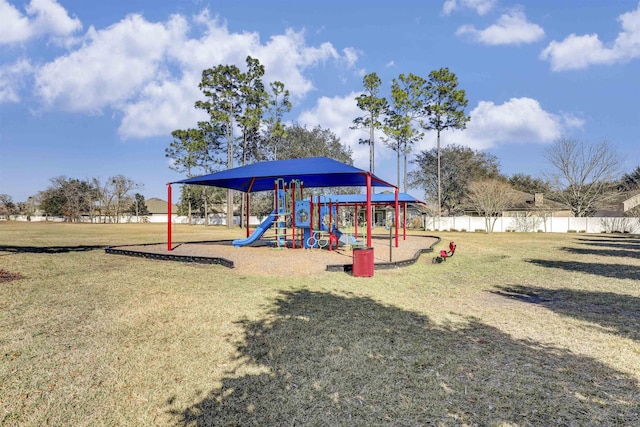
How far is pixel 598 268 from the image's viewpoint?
9773 mm

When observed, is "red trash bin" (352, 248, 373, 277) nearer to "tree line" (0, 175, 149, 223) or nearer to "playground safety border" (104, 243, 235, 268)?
"playground safety border" (104, 243, 235, 268)

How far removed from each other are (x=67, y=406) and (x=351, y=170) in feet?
28.7

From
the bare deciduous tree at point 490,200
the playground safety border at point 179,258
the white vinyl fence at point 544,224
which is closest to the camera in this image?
the playground safety border at point 179,258

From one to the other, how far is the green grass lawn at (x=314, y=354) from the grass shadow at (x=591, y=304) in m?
0.04

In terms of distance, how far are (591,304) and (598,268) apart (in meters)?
5.18

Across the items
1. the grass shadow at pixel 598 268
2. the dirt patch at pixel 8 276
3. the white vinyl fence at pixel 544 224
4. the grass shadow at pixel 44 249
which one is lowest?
the grass shadow at pixel 598 268

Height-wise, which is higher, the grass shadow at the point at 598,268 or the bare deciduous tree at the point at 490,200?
the bare deciduous tree at the point at 490,200

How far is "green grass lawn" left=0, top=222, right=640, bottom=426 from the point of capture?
8.72 ft

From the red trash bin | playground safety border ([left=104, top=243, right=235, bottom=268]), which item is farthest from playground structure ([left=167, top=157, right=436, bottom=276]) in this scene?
the red trash bin

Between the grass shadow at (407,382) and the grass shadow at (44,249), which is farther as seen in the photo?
the grass shadow at (44,249)

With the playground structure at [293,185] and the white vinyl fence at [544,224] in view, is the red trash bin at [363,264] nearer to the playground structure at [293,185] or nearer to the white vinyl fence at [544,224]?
the playground structure at [293,185]

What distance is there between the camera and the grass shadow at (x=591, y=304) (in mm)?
4723

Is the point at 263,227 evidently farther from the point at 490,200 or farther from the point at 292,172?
the point at 490,200

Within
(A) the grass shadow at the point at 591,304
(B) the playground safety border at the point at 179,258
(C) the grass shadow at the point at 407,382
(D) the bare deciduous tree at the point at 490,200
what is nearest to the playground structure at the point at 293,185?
(B) the playground safety border at the point at 179,258
